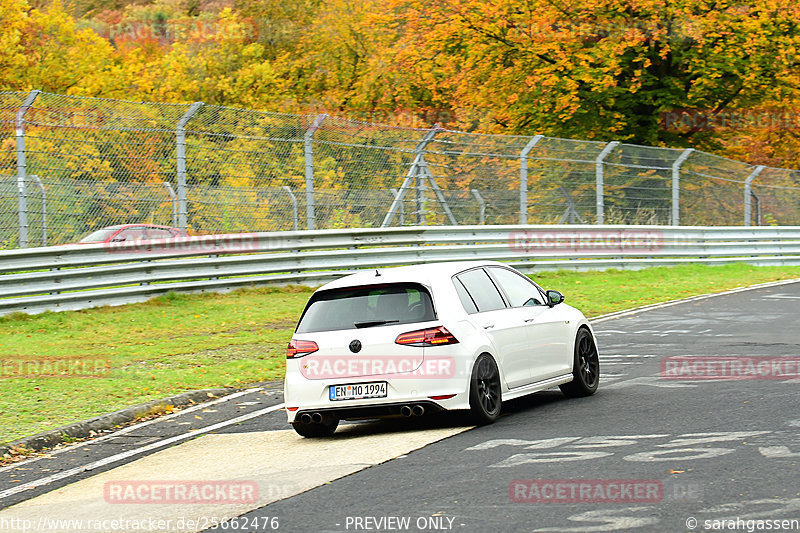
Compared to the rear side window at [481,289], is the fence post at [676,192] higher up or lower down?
higher up

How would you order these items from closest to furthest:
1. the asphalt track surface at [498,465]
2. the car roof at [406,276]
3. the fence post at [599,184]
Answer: the asphalt track surface at [498,465] < the car roof at [406,276] < the fence post at [599,184]

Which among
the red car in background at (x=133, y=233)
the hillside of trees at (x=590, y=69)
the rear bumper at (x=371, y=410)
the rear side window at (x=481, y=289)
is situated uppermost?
the hillside of trees at (x=590, y=69)

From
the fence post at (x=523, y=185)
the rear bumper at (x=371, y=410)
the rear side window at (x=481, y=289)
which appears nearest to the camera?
the rear bumper at (x=371, y=410)

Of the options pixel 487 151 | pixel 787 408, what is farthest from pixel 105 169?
pixel 787 408

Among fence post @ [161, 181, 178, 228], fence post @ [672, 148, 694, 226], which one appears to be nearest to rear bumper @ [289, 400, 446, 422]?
fence post @ [161, 181, 178, 228]

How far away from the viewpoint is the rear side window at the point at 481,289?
9703 mm

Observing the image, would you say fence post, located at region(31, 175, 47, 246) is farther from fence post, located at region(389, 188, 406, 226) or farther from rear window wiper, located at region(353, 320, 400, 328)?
rear window wiper, located at region(353, 320, 400, 328)

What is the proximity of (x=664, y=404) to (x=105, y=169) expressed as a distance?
36.5 ft

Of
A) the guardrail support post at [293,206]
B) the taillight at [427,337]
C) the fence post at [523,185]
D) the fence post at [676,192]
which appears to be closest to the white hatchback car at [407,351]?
the taillight at [427,337]

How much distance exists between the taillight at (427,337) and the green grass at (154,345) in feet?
10.5

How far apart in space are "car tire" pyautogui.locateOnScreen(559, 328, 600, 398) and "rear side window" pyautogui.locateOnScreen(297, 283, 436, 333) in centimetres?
206

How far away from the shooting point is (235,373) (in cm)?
1257

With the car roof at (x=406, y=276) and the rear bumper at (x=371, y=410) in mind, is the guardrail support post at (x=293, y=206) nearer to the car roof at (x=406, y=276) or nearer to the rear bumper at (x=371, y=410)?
the car roof at (x=406, y=276)

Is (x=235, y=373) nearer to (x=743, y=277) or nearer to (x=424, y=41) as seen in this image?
(x=743, y=277)
